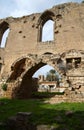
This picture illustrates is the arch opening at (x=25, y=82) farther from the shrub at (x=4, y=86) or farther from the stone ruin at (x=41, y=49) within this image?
the shrub at (x=4, y=86)

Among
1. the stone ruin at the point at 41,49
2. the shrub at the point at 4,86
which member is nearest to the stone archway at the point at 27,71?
the stone ruin at the point at 41,49

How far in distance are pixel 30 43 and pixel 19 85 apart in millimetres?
6262

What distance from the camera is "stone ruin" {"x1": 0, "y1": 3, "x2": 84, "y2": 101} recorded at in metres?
17.1

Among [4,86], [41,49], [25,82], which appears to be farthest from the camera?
[41,49]

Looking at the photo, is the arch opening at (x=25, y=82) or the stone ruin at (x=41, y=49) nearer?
the stone ruin at (x=41, y=49)


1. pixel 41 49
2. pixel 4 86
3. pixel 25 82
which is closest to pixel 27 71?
pixel 25 82

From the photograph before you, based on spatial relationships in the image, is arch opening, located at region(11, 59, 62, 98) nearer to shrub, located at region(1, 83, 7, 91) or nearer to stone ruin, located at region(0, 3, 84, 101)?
stone ruin, located at region(0, 3, 84, 101)

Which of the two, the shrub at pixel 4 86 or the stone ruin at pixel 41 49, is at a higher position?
the stone ruin at pixel 41 49

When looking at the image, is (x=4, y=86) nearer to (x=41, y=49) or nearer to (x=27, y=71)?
(x=27, y=71)

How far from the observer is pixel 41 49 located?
22.3 m

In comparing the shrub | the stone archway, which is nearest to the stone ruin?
the stone archway

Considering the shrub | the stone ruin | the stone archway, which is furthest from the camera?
the shrub

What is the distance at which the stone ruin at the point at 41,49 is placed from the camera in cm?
1714

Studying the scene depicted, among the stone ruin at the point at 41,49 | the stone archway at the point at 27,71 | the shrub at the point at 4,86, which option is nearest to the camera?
the stone ruin at the point at 41,49
